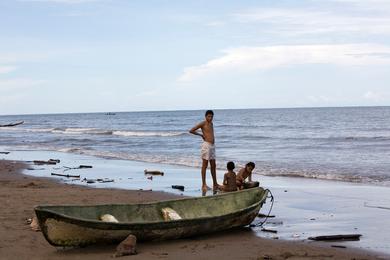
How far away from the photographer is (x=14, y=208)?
9805 mm

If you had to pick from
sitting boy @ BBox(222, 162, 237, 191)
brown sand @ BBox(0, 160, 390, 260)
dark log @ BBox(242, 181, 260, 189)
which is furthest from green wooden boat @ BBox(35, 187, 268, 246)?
sitting boy @ BBox(222, 162, 237, 191)

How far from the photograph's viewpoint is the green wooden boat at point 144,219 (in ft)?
21.6

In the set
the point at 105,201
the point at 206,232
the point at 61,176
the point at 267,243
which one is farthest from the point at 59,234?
the point at 61,176

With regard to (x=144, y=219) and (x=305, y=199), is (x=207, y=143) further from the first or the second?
(x=144, y=219)

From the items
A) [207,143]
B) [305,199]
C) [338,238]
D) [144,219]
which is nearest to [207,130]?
[207,143]

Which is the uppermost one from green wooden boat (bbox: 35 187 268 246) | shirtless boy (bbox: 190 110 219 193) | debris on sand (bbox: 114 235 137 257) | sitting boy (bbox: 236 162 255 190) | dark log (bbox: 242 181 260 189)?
shirtless boy (bbox: 190 110 219 193)

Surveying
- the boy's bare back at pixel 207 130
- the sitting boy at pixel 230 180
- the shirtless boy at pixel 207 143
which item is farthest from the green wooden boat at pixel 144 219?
the boy's bare back at pixel 207 130

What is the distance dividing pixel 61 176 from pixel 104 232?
9.54m

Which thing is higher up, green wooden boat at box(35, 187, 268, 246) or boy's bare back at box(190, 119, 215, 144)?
boy's bare back at box(190, 119, 215, 144)

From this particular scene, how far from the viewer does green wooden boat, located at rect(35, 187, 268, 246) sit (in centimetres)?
657

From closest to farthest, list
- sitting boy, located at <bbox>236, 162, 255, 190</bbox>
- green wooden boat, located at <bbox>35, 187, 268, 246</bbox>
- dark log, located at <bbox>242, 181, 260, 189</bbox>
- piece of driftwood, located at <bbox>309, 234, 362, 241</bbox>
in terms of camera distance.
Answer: green wooden boat, located at <bbox>35, 187, 268, 246</bbox>, piece of driftwood, located at <bbox>309, 234, 362, 241</bbox>, dark log, located at <bbox>242, 181, 260, 189</bbox>, sitting boy, located at <bbox>236, 162, 255, 190</bbox>

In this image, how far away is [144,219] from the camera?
7.93 meters

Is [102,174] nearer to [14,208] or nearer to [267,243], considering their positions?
[14,208]

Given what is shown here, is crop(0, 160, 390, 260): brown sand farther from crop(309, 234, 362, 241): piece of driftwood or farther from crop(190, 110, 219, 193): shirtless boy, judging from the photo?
crop(190, 110, 219, 193): shirtless boy
